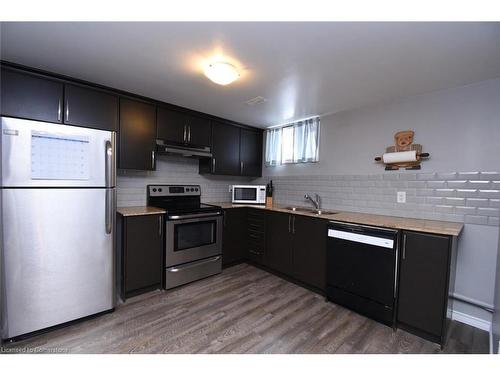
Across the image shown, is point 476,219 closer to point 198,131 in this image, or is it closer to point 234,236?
point 234,236

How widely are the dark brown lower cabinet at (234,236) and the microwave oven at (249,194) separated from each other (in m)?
0.23

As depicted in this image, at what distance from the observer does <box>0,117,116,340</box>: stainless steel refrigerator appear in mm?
1537

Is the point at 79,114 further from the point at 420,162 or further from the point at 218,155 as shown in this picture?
the point at 420,162

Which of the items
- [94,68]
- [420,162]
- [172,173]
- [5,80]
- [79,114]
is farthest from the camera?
[172,173]

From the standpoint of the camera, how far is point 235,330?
1809 millimetres

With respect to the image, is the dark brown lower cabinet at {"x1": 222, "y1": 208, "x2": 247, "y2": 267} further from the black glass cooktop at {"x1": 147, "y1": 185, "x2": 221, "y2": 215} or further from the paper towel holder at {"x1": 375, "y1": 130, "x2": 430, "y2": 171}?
the paper towel holder at {"x1": 375, "y1": 130, "x2": 430, "y2": 171}

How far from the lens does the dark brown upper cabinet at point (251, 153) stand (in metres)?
3.64

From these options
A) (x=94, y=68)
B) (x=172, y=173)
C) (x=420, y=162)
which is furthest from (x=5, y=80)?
(x=420, y=162)

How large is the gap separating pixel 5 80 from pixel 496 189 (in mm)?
4110

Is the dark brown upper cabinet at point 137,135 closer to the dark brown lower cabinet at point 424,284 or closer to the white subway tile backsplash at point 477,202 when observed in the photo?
the dark brown lower cabinet at point 424,284

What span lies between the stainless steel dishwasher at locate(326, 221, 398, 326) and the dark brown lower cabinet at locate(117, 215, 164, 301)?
1.82m

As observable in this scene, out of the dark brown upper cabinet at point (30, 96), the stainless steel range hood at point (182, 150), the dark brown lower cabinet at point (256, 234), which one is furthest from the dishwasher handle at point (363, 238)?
the dark brown upper cabinet at point (30, 96)

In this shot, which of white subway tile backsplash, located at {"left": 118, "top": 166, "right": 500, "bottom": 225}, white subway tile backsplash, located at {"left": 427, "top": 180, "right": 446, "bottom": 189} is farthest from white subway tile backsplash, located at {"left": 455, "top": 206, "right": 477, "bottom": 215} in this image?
white subway tile backsplash, located at {"left": 427, "top": 180, "right": 446, "bottom": 189}

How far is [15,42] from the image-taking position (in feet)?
5.01
